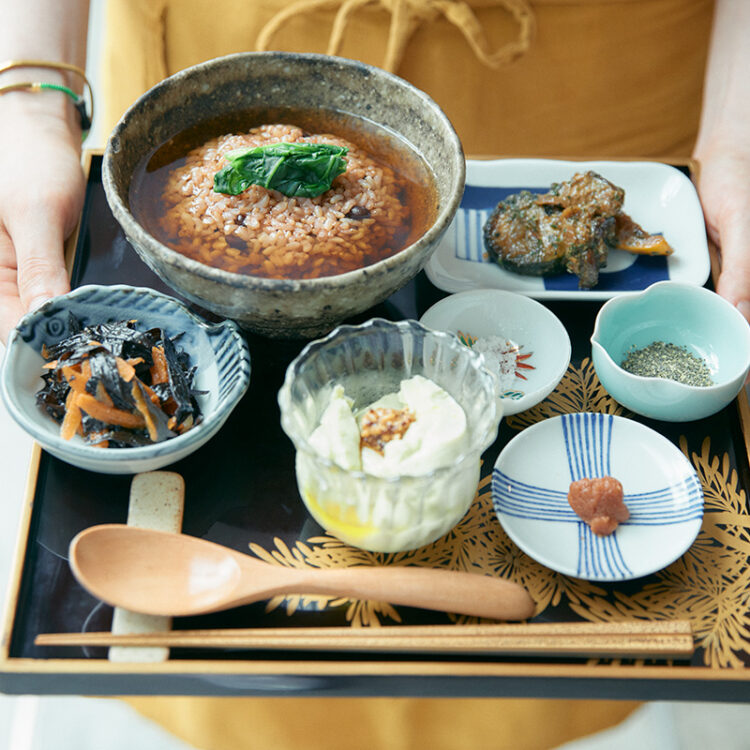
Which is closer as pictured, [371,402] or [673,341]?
[371,402]

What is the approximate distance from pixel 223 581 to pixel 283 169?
72 cm

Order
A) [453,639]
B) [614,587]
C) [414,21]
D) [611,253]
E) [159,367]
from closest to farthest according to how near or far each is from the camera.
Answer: [453,639] < [614,587] < [159,367] < [611,253] < [414,21]

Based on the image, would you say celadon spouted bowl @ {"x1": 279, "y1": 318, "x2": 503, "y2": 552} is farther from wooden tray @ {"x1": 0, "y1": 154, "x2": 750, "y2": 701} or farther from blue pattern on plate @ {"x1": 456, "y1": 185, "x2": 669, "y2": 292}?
blue pattern on plate @ {"x1": 456, "y1": 185, "x2": 669, "y2": 292}

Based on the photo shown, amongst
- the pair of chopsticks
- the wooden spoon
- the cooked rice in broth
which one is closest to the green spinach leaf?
the cooked rice in broth

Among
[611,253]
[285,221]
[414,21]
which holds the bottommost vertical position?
[611,253]

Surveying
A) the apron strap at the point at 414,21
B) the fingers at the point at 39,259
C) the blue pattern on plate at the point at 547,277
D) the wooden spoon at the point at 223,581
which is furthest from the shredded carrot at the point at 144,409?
the apron strap at the point at 414,21

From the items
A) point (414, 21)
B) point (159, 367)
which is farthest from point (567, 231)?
point (159, 367)

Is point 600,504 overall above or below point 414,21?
below

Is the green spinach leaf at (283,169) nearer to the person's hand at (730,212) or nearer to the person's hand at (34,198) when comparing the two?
the person's hand at (34,198)

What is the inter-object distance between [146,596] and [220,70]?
1026 millimetres

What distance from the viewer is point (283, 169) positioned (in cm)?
146

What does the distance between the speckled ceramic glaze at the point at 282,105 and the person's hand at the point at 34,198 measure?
28cm

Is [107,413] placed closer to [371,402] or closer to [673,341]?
[371,402]

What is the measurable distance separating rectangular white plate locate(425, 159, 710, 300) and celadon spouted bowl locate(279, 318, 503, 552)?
358 mm
